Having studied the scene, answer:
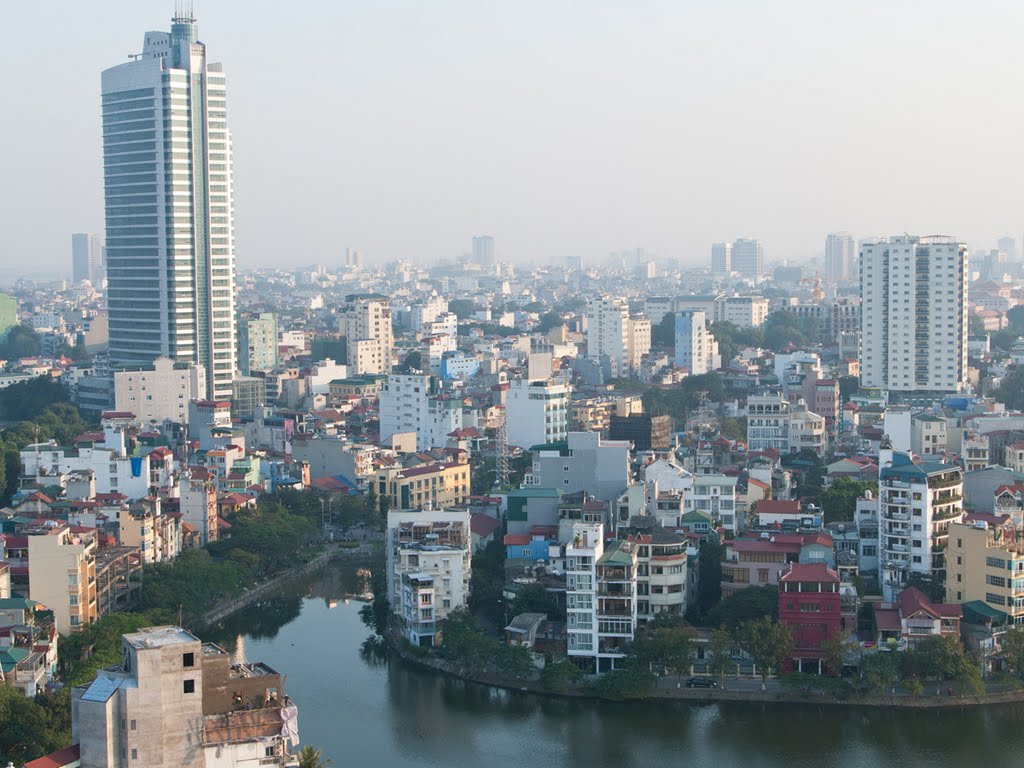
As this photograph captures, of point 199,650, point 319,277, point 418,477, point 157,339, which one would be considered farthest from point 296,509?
point 319,277

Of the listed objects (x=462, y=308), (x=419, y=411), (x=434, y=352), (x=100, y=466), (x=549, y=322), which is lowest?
(x=100, y=466)

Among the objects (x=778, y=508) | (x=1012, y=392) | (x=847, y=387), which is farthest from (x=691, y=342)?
(x=778, y=508)

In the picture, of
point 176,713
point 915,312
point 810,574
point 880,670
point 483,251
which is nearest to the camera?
point 176,713

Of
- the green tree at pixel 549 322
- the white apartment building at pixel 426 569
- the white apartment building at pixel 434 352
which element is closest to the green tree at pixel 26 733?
the white apartment building at pixel 426 569

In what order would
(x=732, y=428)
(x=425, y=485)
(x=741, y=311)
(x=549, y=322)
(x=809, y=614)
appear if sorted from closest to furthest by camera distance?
(x=809, y=614)
(x=425, y=485)
(x=732, y=428)
(x=741, y=311)
(x=549, y=322)

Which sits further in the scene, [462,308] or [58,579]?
[462,308]

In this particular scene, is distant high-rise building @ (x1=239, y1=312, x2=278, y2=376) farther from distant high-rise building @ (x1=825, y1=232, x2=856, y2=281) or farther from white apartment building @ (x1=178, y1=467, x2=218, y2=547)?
distant high-rise building @ (x1=825, y1=232, x2=856, y2=281)

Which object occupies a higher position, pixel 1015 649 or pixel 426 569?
pixel 426 569

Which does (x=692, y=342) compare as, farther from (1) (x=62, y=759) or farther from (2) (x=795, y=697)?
(1) (x=62, y=759)

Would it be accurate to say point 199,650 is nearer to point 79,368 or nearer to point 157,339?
point 157,339
